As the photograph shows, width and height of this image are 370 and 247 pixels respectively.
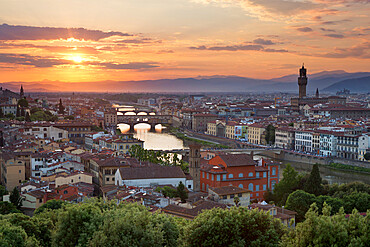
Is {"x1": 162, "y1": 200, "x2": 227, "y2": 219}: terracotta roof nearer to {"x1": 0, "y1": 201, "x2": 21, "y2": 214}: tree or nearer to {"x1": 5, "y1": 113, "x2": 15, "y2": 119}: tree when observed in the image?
{"x1": 0, "y1": 201, "x2": 21, "y2": 214}: tree

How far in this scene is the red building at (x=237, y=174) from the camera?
575 inches

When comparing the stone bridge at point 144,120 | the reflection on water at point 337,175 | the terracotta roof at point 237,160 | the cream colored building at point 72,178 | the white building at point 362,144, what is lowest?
the reflection on water at point 337,175

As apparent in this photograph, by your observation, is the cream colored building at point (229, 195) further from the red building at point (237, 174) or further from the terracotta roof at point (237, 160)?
the terracotta roof at point (237, 160)

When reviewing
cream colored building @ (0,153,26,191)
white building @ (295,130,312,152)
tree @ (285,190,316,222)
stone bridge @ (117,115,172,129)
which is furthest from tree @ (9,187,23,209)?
stone bridge @ (117,115,172,129)

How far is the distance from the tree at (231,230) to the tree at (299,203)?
18.2 feet

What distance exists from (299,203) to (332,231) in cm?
714

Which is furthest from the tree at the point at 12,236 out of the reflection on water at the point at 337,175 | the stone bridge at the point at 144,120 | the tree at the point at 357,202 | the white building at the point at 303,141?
the stone bridge at the point at 144,120

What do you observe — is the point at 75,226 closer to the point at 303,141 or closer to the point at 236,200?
the point at 236,200

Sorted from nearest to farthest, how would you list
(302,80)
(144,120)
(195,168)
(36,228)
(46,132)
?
(36,228) → (195,168) → (46,132) → (144,120) → (302,80)

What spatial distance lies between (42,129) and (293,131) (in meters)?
15.8

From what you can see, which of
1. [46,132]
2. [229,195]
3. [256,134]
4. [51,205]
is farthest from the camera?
[256,134]

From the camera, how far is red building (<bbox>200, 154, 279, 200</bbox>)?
14.6m

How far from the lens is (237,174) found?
14.9 m

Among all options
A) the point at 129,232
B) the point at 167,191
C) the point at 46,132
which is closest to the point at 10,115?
the point at 46,132
